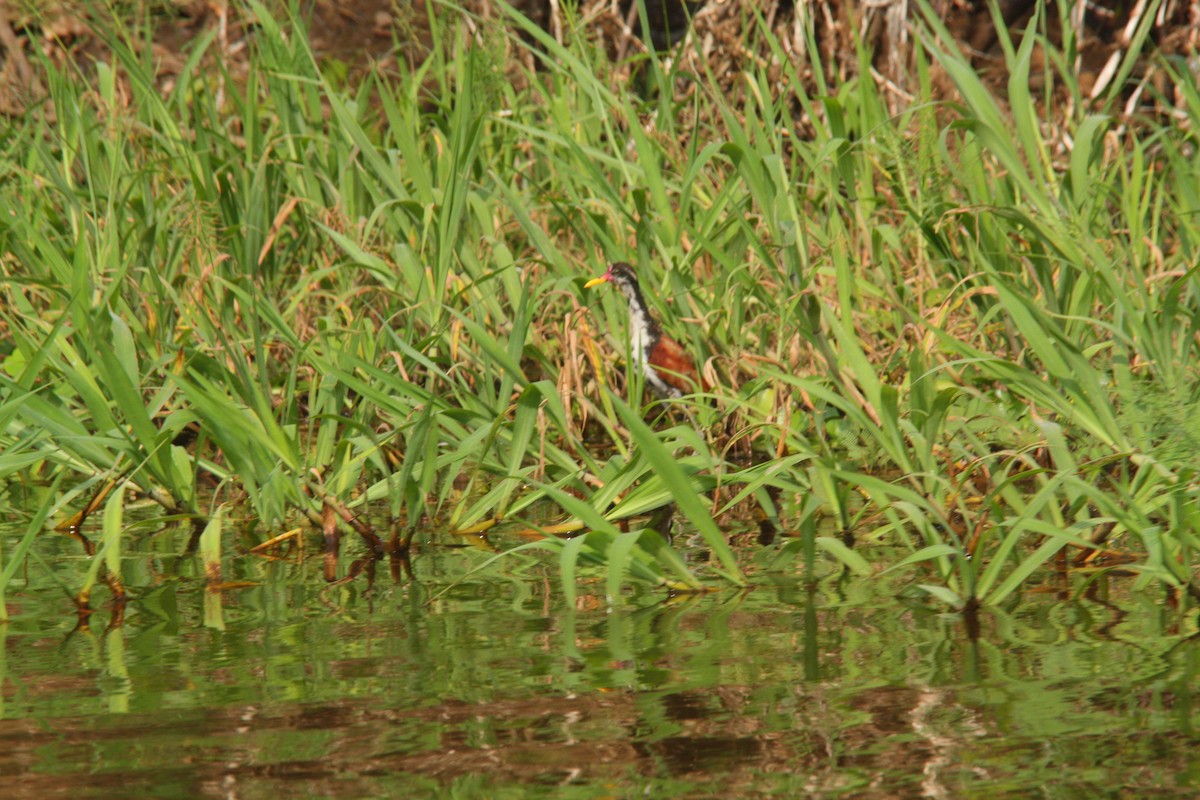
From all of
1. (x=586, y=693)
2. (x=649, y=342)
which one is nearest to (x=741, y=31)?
(x=649, y=342)

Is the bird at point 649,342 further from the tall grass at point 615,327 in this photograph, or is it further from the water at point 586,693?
the water at point 586,693

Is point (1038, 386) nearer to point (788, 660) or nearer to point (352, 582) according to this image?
point (788, 660)

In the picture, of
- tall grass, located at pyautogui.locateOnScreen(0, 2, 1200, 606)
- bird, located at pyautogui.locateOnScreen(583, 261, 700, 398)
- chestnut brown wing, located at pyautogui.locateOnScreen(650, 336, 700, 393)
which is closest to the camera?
tall grass, located at pyautogui.locateOnScreen(0, 2, 1200, 606)

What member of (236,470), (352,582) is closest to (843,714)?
(352,582)

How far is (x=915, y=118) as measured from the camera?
14.8 feet

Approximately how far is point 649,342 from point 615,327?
0.40 ft

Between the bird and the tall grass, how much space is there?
70mm

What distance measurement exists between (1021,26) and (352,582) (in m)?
5.14

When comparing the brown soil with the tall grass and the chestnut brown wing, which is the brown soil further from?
the chestnut brown wing

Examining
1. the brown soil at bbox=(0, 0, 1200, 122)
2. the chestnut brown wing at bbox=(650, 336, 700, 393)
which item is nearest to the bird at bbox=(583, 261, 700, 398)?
the chestnut brown wing at bbox=(650, 336, 700, 393)

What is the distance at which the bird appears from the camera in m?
4.59

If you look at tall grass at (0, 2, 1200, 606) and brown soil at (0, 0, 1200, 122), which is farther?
brown soil at (0, 0, 1200, 122)

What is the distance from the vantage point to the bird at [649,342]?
459 cm

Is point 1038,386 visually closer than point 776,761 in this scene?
No
